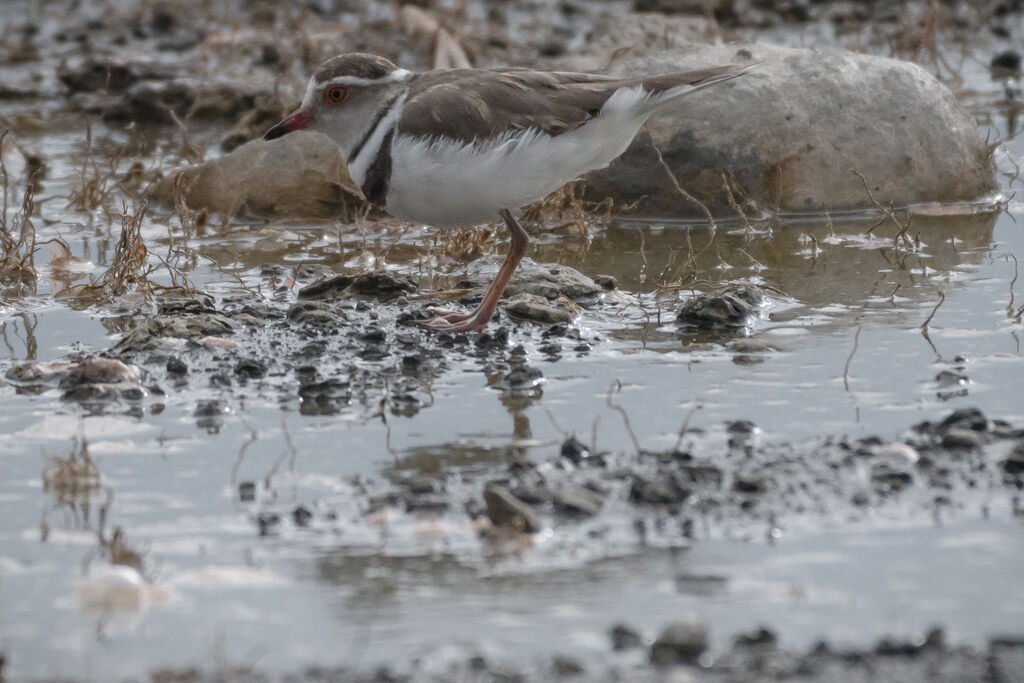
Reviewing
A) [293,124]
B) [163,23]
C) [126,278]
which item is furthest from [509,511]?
[163,23]

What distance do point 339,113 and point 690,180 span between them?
8.53ft

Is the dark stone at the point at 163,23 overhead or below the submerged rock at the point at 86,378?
overhead

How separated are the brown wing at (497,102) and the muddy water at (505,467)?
0.89m

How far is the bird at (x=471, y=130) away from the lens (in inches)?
221

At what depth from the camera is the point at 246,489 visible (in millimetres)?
4129

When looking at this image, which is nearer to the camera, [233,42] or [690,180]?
[690,180]

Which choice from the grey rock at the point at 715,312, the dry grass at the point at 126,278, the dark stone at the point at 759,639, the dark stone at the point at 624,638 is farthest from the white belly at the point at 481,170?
the dark stone at the point at 759,639

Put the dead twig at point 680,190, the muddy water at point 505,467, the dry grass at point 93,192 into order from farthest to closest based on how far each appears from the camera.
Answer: the dry grass at point 93,192 < the dead twig at point 680,190 < the muddy water at point 505,467

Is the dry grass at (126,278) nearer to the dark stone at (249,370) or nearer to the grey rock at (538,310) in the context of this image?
the dark stone at (249,370)

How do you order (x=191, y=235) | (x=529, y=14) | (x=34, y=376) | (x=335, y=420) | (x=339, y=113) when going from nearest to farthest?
(x=335, y=420), (x=34, y=376), (x=339, y=113), (x=191, y=235), (x=529, y=14)

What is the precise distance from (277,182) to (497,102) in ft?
8.73

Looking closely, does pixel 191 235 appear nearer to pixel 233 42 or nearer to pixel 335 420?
pixel 335 420

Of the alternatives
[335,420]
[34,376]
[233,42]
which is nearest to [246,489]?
[335,420]

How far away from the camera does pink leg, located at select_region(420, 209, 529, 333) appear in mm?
5750
